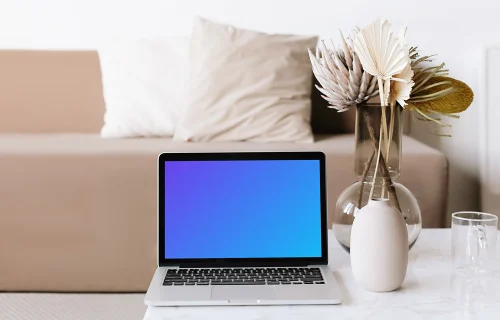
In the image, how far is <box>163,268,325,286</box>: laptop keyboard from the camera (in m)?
1.08

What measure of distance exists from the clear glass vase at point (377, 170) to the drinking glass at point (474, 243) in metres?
0.09

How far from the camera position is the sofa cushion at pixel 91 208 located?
202 centimetres

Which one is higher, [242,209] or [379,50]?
[379,50]

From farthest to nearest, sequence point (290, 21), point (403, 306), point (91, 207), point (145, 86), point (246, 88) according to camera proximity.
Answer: point (290, 21) → point (145, 86) → point (246, 88) → point (91, 207) → point (403, 306)

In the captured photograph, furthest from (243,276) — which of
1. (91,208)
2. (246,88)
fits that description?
(246,88)

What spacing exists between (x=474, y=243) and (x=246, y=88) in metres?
1.30

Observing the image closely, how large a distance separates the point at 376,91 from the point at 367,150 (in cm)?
13

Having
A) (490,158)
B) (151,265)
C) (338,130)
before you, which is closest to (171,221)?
(151,265)

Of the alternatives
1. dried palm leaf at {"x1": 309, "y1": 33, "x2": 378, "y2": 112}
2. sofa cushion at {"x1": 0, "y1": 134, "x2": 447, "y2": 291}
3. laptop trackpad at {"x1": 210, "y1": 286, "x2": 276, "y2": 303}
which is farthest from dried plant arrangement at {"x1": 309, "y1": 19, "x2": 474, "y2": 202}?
sofa cushion at {"x1": 0, "y1": 134, "x2": 447, "y2": 291}

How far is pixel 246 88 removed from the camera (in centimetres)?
231

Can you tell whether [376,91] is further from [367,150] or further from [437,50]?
[437,50]

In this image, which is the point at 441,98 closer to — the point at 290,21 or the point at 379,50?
the point at 379,50

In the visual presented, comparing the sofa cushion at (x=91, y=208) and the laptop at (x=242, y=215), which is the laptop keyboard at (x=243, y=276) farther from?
the sofa cushion at (x=91, y=208)

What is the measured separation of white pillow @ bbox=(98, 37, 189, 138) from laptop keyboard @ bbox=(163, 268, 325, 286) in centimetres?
135
